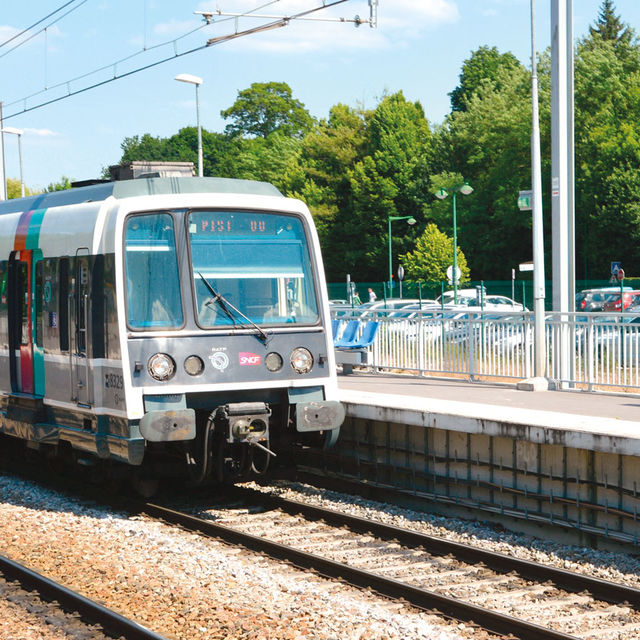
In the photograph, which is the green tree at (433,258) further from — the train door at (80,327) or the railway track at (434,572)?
the train door at (80,327)

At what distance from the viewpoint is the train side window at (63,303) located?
1098cm

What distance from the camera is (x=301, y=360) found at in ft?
34.5

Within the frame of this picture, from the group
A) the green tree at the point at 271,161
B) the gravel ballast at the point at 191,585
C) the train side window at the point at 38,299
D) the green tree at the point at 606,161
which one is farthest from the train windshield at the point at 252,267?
the green tree at the point at 271,161

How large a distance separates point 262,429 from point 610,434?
3.27 metres

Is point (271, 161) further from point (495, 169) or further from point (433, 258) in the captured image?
point (433, 258)

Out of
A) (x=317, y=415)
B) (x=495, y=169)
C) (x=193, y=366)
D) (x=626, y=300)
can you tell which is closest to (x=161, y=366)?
(x=193, y=366)

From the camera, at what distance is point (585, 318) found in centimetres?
1416

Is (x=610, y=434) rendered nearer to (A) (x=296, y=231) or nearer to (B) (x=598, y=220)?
(A) (x=296, y=231)

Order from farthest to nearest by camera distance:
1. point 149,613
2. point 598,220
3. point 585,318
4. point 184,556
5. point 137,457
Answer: point 598,220 → point 585,318 → point 137,457 → point 184,556 → point 149,613

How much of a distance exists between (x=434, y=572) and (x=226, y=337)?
3.09 m

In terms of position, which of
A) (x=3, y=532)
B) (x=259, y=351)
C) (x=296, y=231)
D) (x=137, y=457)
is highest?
(x=296, y=231)

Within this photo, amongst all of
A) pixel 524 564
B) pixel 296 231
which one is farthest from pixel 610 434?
pixel 296 231

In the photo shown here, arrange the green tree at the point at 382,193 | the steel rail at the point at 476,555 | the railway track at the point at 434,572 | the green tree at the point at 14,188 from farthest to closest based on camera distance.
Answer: the green tree at the point at 14,188 → the green tree at the point at 382,193 → the steel rail at the point at 476,555 → the railway track at the point at 434,572

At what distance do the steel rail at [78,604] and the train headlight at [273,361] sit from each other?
3087 mm
